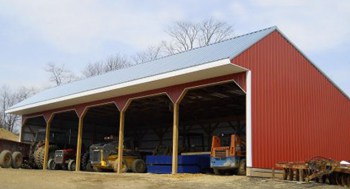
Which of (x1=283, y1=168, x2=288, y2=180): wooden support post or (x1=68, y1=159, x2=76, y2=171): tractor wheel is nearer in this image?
(x1=283, y1=168, x2=288, y2=180): wooden support post

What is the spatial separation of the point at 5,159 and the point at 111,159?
6474 millimetres

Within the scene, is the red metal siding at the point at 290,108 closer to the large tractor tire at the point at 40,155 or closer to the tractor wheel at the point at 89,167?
the tractor wheel at the point at 89,167

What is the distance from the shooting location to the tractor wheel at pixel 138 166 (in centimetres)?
2500

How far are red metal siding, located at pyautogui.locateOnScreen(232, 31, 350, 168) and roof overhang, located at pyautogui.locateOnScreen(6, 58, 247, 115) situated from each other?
0.86 metres

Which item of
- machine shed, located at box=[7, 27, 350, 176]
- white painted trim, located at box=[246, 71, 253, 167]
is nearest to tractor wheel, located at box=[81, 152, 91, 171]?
machine shed, located at box=[7, 27, 350, 176]

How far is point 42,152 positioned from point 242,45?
55.8ft

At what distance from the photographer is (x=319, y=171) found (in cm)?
1645

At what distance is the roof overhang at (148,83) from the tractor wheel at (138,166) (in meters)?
3.82

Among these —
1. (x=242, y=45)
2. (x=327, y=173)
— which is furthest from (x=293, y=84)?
(x=327, y=173)

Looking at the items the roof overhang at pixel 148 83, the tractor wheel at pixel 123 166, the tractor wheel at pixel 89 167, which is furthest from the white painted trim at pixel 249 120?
the tractor wheel at pixel 89 167

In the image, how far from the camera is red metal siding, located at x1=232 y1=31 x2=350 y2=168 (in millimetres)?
18469

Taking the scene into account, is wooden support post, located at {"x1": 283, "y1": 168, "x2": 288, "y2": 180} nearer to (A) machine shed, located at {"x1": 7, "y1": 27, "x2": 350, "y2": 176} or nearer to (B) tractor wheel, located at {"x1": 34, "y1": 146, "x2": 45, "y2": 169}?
(A) machine shed, located at {"x1": 7, "y1": 27, "x2": 350, "y2": 176}

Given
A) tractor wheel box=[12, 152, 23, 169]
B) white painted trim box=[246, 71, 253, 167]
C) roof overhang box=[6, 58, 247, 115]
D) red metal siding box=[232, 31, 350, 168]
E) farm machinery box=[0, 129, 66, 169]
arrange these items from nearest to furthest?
white painted trim box=[246, 71, 253, 167] → roof overhang box=[6, 58, 247, 115] → red metal siding box=[232, 31, 350, 168] → farm machinery box=[0, 129, 66, 169] → tractor wheel box=[12, 152, 23, 169]

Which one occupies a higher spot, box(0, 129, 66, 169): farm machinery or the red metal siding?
the red metal siding
